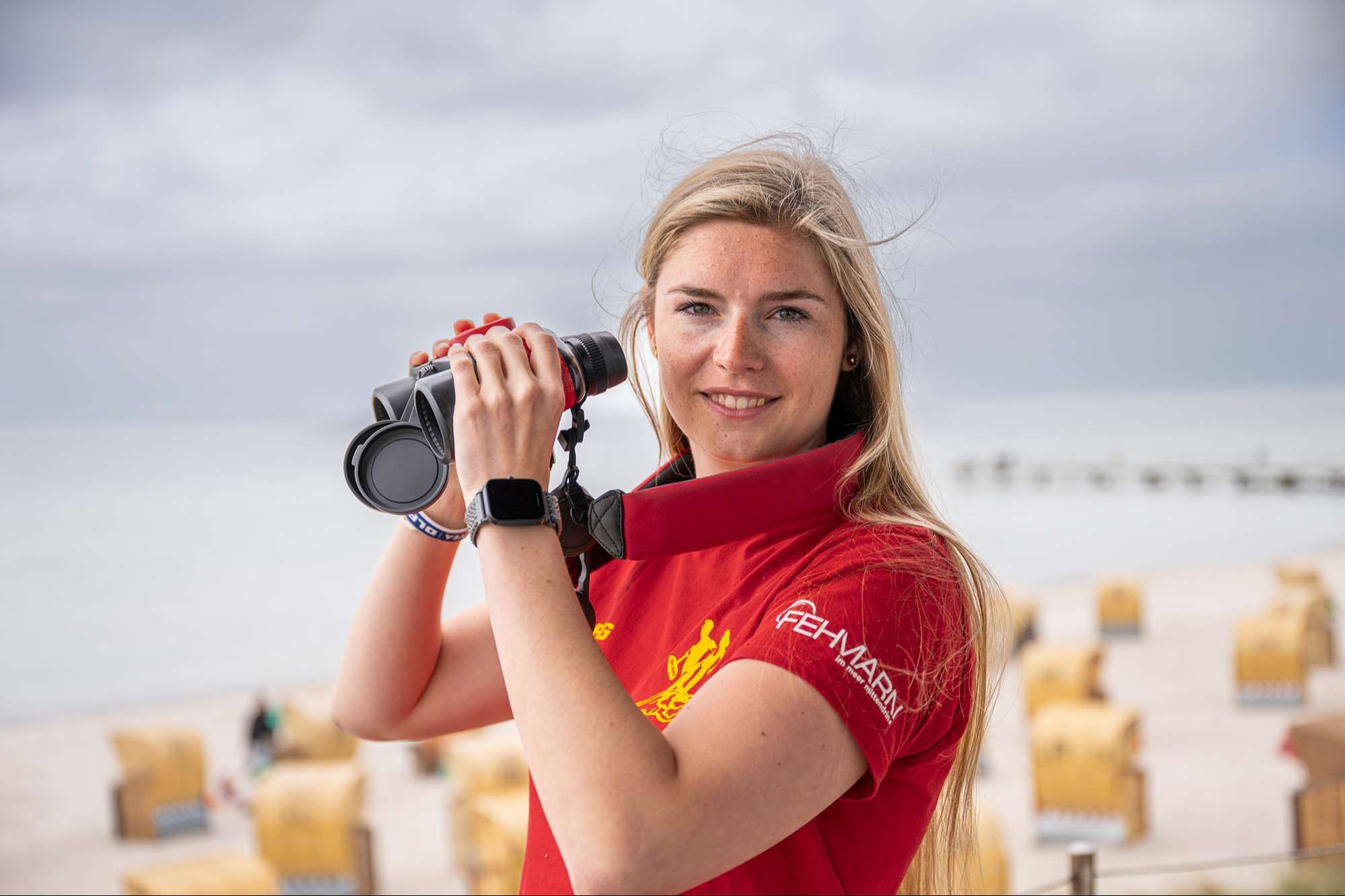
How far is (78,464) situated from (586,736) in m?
85.6

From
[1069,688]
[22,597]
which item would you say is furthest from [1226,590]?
[22,597]

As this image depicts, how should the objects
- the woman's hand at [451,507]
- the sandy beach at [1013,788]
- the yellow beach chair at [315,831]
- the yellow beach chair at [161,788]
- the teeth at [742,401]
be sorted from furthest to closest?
the yellow beach chair at [161,788], the sandy beach at [1013,788], the yellow beach chair at [315,831], the woman's hand at [451,507], the teeth at [742,401]

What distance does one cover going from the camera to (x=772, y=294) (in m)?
1.31

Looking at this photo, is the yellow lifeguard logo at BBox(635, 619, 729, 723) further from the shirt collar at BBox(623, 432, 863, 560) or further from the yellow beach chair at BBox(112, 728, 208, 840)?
the yellow beach chair at BBox(112, 728, 208, 840)

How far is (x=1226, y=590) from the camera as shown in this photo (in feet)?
77.5

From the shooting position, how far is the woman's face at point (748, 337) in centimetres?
131

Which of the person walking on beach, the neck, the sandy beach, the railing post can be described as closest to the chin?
the neck

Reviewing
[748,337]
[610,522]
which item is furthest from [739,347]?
[610,522]

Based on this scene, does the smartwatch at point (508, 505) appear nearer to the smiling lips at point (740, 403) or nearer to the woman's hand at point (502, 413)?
the woman's hand at point (502, 413)

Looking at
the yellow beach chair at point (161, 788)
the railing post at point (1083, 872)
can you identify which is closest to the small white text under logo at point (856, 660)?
the railing post at point (1083, 872)

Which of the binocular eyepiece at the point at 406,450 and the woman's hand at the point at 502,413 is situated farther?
the binocular eyepiece at the point at 406,450

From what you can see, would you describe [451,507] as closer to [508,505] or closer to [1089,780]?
[508,505]

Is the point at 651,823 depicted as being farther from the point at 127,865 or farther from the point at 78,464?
the point at 78,464

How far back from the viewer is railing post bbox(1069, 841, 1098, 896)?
7.86 ft
